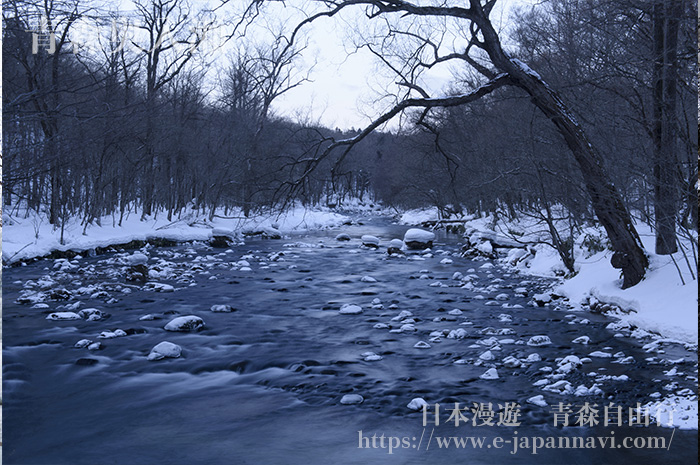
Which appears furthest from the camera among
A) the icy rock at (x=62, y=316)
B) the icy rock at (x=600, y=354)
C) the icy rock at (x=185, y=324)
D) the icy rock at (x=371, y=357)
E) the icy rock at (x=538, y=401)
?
the icy rock at (x=62, y=316)

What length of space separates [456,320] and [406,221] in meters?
31.7

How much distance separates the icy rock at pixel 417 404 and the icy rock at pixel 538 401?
958mm

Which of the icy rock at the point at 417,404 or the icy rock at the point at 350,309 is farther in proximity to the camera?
the icy rock at the point at 350,309

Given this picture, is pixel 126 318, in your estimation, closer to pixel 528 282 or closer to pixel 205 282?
pixel 205 282

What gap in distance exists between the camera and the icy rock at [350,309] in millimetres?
9156

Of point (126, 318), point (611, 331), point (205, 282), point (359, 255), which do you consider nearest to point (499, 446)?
point (611, 331)

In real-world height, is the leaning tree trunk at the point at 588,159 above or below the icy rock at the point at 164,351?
above

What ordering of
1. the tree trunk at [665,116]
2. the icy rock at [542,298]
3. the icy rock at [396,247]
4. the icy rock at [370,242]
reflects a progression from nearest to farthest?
the tree trunk at [665,116] < the icy rock at [542,298] < the icy rock at [396,247] < the icy rock at [370,242]

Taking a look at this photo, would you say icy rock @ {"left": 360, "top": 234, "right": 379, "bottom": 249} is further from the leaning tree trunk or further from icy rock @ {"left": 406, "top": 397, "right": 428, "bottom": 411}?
icy rock @ {"left": 406, "top": 397, "right": 428, "bottom": 411}

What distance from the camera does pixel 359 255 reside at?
1792 centimetres

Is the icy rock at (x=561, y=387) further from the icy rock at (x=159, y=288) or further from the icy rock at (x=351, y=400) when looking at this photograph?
the icy rock at (x=159, y=288)

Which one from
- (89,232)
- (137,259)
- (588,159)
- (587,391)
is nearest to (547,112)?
(588,159)

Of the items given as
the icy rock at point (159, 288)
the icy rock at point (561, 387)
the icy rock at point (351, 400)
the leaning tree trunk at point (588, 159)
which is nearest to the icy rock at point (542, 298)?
the leaning tree trunk at point (588, 159)

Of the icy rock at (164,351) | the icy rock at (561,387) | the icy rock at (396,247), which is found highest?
the icy rock at (396,247)
